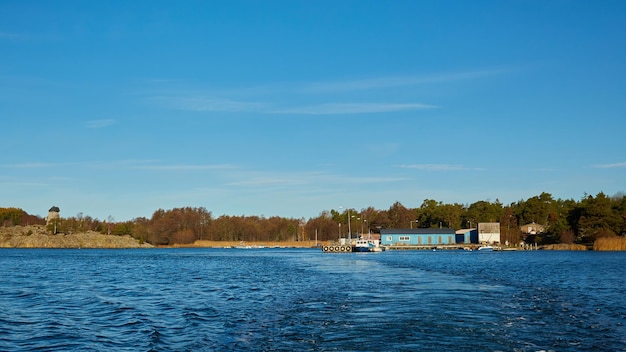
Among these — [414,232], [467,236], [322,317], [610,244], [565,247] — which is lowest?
[322,317]

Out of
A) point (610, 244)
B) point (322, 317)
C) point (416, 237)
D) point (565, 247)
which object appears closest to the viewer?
point (322, 317)

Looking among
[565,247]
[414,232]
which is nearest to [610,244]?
[565,247]

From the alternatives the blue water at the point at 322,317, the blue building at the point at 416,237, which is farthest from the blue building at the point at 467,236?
the blue water at the point at 322,317

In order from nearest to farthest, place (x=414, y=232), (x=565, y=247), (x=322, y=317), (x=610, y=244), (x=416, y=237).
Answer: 1. (x=322, y=317)
2. (x=610, y=244)
3. (x=565, y=247)
4. (x=416, y=237)
5. (x=414, y=232)

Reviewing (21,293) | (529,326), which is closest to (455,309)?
(529,326)

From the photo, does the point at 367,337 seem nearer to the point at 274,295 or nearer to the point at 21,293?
the point at 274,295

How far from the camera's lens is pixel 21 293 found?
1486 inches

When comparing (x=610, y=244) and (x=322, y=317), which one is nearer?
(x=322, y=317)

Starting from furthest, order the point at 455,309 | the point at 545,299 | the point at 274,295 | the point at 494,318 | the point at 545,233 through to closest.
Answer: the point at 545,233, the point at 274,295, the point at 545,299, the point at 455,309, the point at 494,318

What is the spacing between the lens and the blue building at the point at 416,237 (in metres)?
172

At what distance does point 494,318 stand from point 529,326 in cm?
189

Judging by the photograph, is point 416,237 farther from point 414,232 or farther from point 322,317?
point 322,317

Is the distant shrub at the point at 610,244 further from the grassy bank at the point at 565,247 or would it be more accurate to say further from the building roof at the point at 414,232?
the building roof at the point at 414,232

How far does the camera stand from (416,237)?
17400 cm
